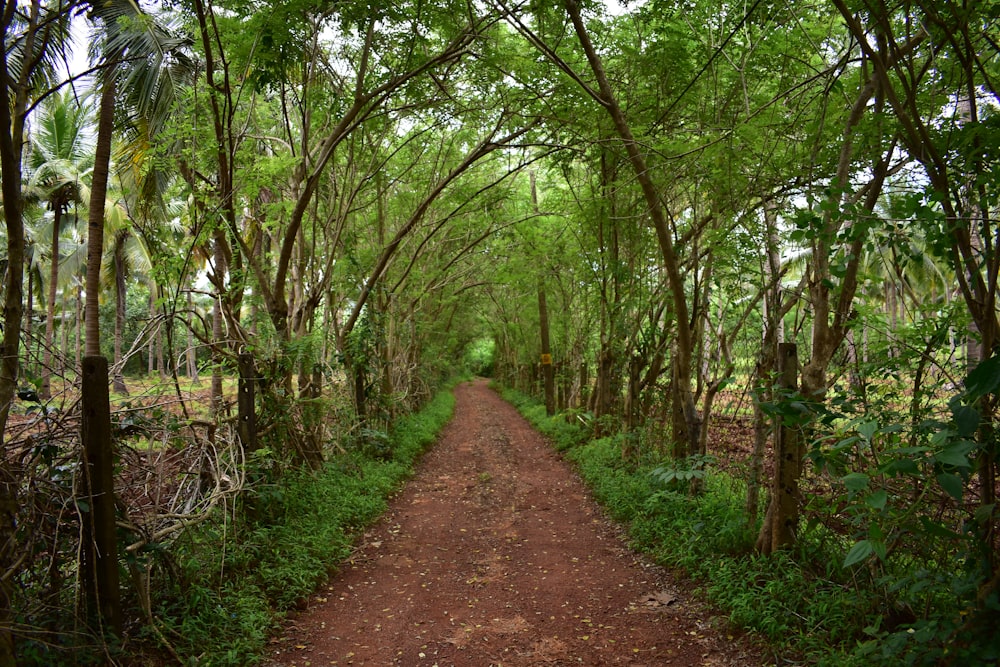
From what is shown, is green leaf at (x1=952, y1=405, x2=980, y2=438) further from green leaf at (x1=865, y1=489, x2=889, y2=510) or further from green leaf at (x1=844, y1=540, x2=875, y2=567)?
green leaf at (x1=844, y1=540, x2=875, y2=567)

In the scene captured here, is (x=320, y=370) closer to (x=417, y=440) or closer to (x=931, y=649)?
(x=417, y=440)

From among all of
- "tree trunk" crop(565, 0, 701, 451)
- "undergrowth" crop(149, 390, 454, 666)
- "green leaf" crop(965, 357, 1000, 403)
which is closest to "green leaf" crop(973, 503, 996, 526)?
"green leaf" crop(965, 357, 1000, 403)

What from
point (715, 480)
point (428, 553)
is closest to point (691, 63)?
point (715, 480)

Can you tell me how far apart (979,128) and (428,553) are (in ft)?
17.8

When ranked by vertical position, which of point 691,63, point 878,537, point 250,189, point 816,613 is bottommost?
point 816,613

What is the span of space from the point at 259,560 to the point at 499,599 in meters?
2.01

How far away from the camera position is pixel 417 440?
12281 millimetres

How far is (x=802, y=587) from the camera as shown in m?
4.05

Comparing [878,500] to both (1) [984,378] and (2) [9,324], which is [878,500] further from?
(2) [9,324]

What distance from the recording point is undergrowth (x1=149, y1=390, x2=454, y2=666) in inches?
149

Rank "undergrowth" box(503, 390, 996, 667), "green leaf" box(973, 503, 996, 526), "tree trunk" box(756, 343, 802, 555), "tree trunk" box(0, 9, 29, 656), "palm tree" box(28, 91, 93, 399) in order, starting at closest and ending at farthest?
1. "green leaf" box(973, 503, 996, 526)
2. "tree trunk" box(0, 9, 29, 656)
3. "undergrowth" box(503, 390, 996, 667)
4. "tree trunk" box(756, 343, 802, 555)
5. "palm tree" box(28, 91, 93, 399)

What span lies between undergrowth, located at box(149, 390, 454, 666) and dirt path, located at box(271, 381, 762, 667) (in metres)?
0.22

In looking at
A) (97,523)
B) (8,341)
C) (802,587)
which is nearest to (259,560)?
(97,523)

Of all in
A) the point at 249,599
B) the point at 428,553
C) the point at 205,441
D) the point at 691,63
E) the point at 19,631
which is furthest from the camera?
the point at 691,63
